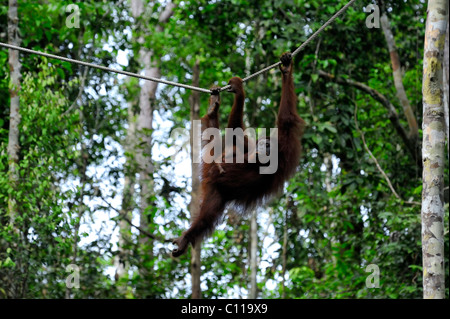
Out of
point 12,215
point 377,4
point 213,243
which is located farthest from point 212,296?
point 377,4

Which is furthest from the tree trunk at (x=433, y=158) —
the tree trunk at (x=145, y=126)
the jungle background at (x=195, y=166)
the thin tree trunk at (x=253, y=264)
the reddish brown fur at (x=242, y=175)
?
the thin tree trunk at (x=253, y=264)

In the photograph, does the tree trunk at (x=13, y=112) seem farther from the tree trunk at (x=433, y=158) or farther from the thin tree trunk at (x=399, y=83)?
the thin tree trunk at (x=399, y=83)

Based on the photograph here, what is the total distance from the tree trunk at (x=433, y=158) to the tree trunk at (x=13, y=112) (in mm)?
4222

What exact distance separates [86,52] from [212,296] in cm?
374

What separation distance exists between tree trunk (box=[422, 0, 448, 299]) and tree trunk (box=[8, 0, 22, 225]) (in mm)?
4222

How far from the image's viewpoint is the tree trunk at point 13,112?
22.9 feet

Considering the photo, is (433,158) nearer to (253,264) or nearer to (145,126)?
(253,264)

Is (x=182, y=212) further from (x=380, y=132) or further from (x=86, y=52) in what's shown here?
(x=380, y=132)

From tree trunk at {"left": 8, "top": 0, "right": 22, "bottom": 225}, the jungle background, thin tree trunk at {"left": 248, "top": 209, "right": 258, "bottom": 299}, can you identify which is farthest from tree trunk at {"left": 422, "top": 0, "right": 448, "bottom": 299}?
thin tree trunk at {"left": 248, "top": 209, "right": 258, "bottom": 299}

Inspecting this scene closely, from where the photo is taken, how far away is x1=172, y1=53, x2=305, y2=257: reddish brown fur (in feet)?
15.9

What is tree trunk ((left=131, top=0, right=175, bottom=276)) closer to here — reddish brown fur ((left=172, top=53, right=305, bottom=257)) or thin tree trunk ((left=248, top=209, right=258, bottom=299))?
thin tree trunk ((left=248, top=209, right=258, bottom=299))

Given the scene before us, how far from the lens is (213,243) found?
9.46 m

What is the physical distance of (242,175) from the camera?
5.01 metres

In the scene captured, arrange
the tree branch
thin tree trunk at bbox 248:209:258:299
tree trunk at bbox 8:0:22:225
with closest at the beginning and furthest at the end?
tree trunk at bbox 8:0:22:225
the tree branch
thin tree trunk at bbox 248:209:258:299
